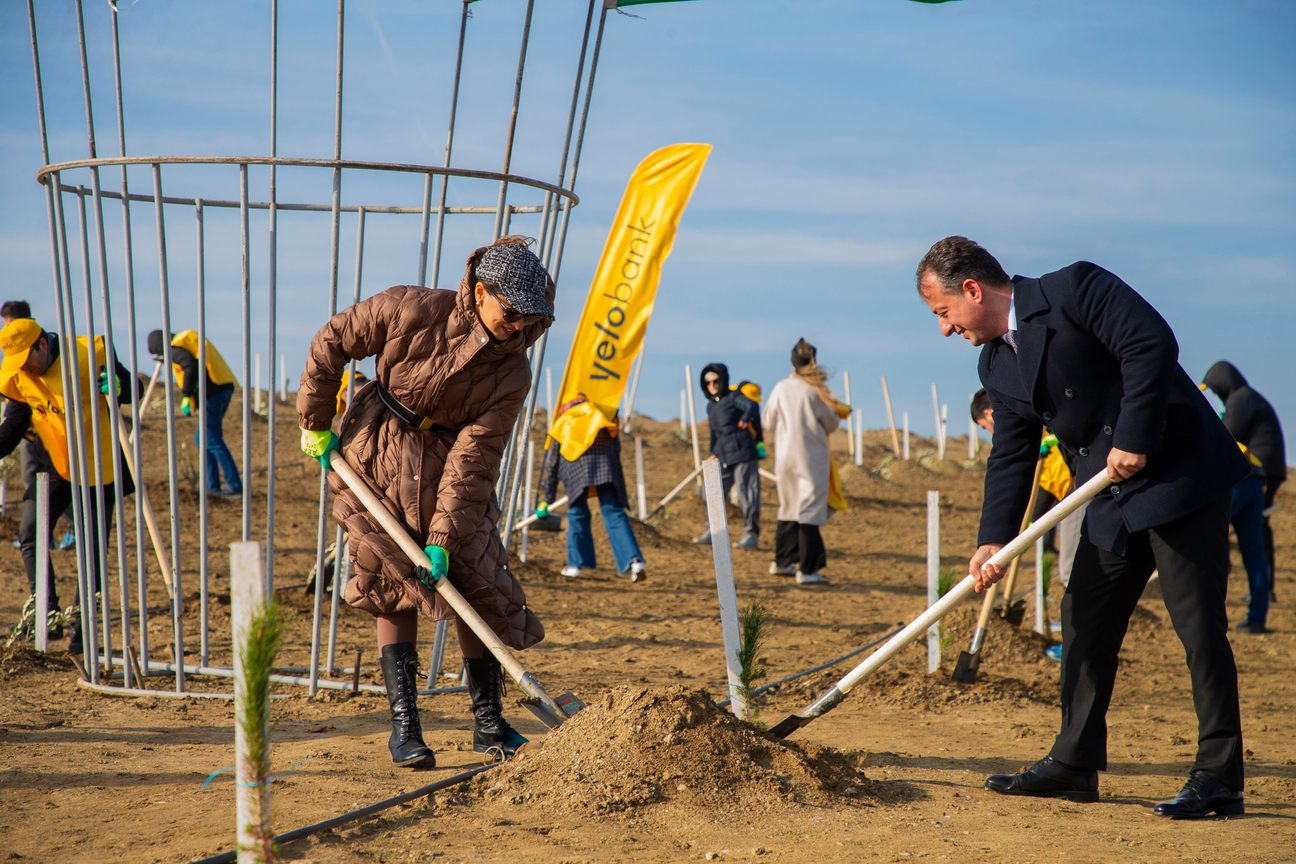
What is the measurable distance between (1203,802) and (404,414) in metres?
2.64

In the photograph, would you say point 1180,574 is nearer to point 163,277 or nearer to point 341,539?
point 341,539

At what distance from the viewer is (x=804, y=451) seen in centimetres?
820

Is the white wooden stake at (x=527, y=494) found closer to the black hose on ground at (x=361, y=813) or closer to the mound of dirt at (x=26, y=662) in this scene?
the mound of dirt at (x=26, y=662)

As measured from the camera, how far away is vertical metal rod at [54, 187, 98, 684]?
151 inches

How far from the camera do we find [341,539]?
13.5ft

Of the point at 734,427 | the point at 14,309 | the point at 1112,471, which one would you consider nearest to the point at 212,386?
the point at 14,309

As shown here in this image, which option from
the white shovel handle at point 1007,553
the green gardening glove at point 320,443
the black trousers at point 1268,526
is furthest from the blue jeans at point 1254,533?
the green gardening glove at point 320,443

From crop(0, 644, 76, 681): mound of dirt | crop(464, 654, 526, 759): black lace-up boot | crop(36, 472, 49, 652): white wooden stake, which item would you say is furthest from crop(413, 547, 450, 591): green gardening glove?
crop(36, 472, 49, 652): white wooden stake

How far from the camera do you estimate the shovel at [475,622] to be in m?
2.98

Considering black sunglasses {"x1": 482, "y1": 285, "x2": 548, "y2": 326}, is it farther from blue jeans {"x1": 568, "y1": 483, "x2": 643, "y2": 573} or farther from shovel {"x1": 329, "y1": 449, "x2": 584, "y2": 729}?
blue jeans {"x1": 568, "y1": 483, "x2": 643, "y2": 573}

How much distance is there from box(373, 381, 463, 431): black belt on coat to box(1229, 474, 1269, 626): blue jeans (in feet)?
18.4

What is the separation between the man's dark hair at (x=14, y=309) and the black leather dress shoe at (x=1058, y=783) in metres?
5.56

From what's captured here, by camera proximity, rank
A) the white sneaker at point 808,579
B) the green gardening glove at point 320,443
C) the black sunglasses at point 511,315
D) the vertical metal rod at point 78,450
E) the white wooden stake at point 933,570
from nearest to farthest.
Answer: the black sunglasses at point 511,315, the green gardening glove at point 320,443, the vertical metal rod at point 78,450, the white wooden stake at point 933,570, the white sneaker at point 808,579

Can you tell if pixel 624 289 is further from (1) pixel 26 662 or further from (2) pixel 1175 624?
(2) pixel 1175 624
